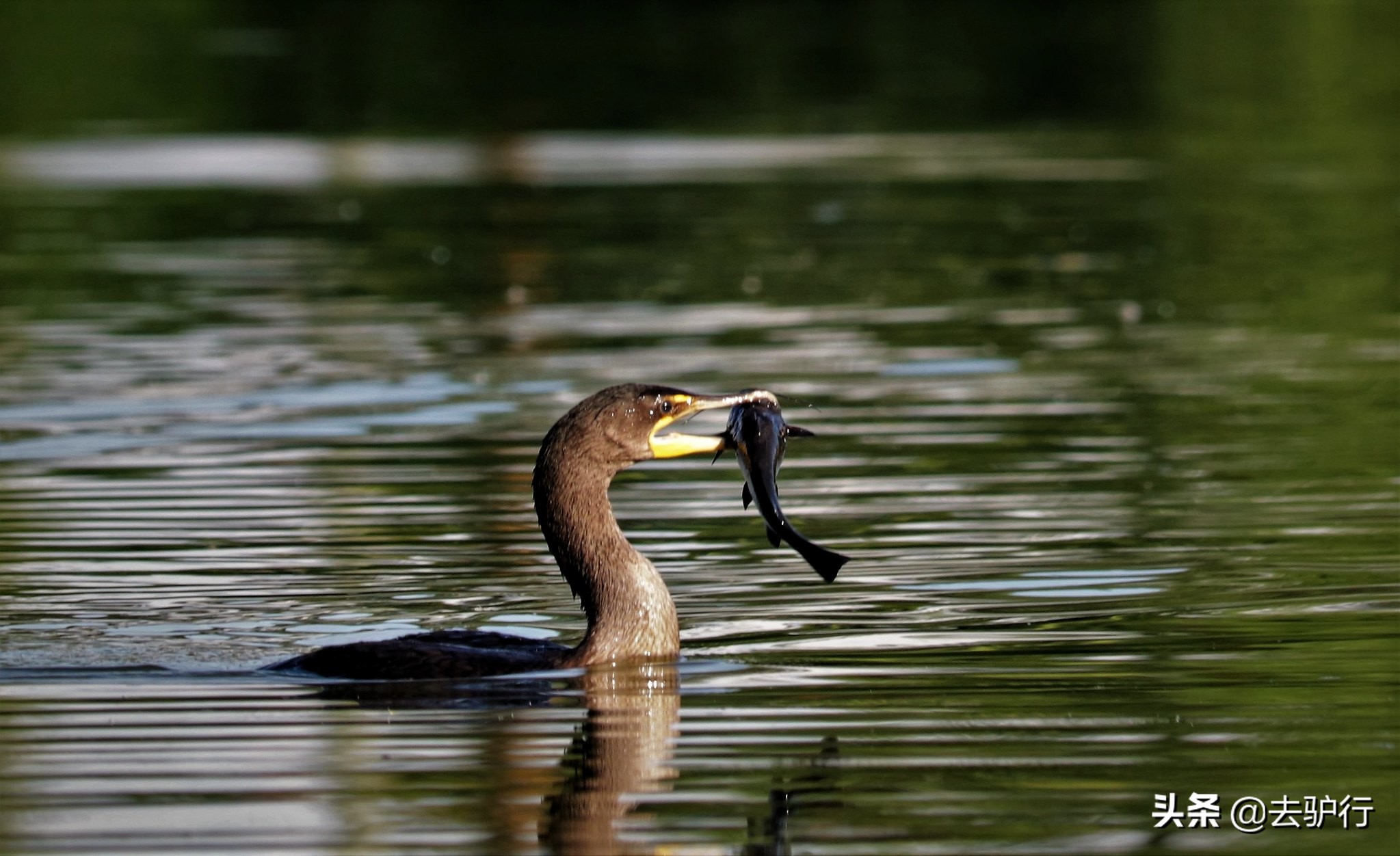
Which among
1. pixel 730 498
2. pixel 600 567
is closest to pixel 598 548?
pixel 600 567

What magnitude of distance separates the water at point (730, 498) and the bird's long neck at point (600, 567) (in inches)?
5.7

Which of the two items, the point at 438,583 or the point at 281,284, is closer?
the point at 438,583

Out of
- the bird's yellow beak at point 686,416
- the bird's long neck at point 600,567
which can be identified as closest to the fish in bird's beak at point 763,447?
the bird's yellow beak at point 686,416

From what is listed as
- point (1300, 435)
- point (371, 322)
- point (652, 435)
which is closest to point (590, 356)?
point (371, 322)

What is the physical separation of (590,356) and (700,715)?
409 inches

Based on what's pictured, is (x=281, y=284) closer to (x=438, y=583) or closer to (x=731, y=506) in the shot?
(x=731, y=506)

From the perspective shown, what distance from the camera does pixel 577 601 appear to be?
11438mm

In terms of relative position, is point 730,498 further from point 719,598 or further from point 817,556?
point 817,556

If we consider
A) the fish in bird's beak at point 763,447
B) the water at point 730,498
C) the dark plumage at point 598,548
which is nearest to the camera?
the water at point 730,498

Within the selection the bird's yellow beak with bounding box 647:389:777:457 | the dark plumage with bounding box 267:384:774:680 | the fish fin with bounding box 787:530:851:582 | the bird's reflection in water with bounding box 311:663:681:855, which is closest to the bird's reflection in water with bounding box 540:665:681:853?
the bird's reflection in water with bounding box 311:663:681:855

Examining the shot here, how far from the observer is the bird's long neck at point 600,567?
968 centimetres

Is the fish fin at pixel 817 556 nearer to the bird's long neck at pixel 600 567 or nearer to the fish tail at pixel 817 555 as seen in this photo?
the fish tail at pixel 817 555

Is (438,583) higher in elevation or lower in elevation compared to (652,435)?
lower

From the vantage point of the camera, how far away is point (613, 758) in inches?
332
